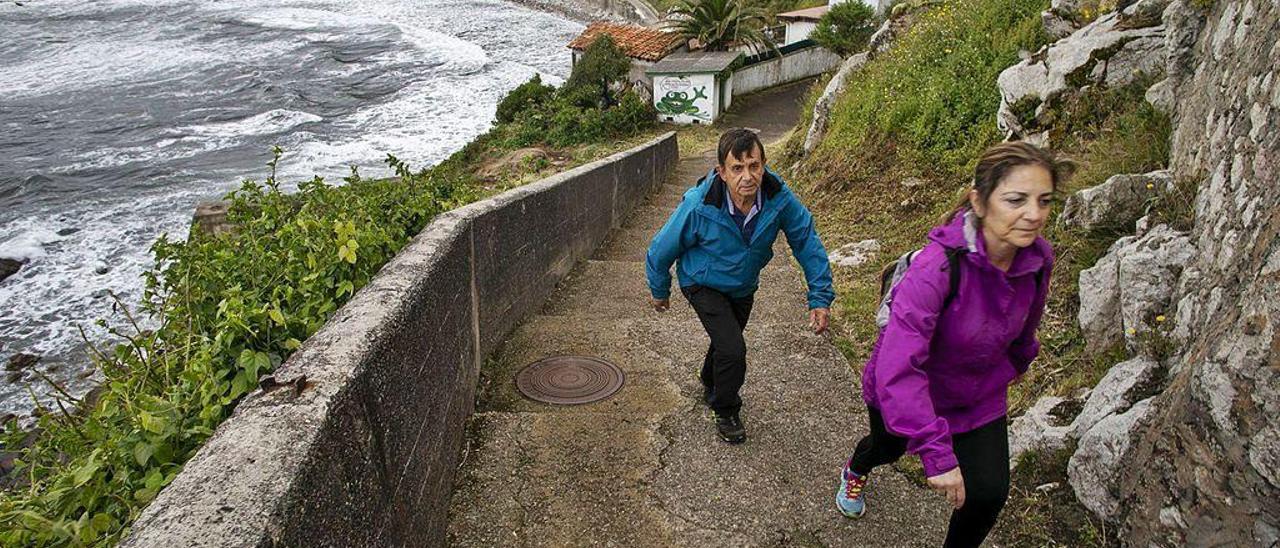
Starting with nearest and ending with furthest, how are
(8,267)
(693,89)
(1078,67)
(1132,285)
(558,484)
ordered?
1. (558,484)
2. (1132,285)
3. (1078,67)
4. (8,267)
5. (693,89)

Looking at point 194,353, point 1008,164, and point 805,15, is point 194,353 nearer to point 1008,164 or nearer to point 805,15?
point 1008,164

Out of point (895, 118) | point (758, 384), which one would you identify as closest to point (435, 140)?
point (895, 118)

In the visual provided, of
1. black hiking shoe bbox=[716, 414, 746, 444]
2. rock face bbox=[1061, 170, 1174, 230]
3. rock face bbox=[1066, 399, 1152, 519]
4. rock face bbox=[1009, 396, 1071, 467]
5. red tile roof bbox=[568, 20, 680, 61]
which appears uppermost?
rock face bbox=[1061, 170, 1174, 230]

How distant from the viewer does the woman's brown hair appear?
7.76 feet

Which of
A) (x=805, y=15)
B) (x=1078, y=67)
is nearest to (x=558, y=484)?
(x=1078, y=67)

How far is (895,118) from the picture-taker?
9.06 meters

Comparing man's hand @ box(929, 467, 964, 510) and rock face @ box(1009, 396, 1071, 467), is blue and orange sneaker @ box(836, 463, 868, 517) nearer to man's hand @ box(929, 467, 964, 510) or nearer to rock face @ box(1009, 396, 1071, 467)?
rock face @ box(1009, 396, 1071, 467)

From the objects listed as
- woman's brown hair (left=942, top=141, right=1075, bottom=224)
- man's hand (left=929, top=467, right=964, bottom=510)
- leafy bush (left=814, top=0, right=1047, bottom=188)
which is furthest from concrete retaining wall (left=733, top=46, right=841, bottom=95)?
man's hand (left=929, top=467, right=964, bottom=510)

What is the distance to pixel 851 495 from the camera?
3178 mm

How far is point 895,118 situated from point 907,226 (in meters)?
2.46

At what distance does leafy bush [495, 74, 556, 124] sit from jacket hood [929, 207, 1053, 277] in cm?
2531

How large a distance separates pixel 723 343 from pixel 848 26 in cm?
2328

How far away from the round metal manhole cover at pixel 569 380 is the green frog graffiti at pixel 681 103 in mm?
20259

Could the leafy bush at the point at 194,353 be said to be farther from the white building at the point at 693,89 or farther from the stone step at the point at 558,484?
the white building at the point at 693,89
